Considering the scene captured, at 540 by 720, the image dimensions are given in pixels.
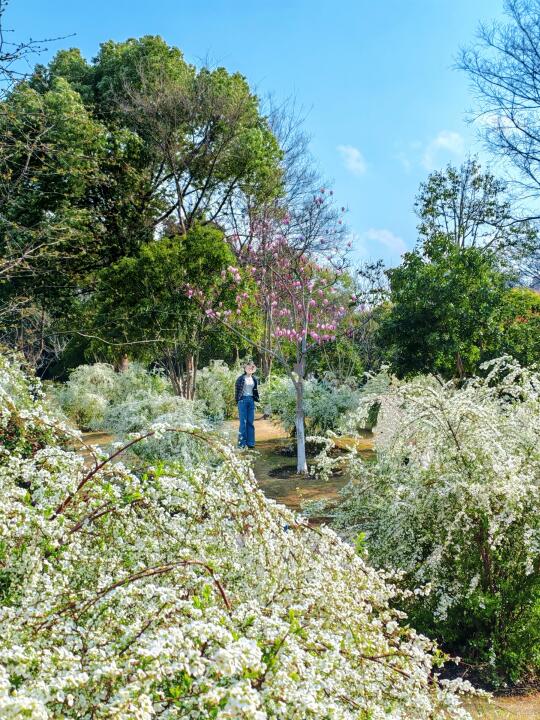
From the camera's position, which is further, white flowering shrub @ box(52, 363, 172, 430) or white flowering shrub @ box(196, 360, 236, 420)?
white flowering shrub @ box(196, 360, 236, 420)

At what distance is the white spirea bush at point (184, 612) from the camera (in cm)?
168

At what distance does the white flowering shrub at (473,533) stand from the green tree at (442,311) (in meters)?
5.45

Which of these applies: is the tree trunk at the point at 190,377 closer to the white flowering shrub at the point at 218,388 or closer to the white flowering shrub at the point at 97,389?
the white flowering shrub at the point at 97,389

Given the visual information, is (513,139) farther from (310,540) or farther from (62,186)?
(310,540)

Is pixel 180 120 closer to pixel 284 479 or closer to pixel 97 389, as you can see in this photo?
pixel 97 389

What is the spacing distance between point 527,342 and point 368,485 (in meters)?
8.11

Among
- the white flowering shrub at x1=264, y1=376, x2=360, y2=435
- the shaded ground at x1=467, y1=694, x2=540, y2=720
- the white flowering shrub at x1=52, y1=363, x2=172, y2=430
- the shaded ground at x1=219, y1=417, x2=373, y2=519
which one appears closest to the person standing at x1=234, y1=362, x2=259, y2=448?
the shaded ground at x1=219, y1=417, x2=373, y2=519

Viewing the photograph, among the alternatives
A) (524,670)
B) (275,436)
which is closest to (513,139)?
(275,436)

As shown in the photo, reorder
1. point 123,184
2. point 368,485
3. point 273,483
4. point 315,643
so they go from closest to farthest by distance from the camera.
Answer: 1. point 315,643
2. point 368,485
3. point 273,483
4. point 123,184

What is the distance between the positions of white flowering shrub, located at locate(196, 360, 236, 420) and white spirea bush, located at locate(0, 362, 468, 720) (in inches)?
495

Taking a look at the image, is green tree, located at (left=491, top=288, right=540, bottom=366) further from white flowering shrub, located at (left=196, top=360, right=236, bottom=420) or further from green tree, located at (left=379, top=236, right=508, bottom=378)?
white flowering shrub, located at (left=196, top=360, right=236, bottom=420)

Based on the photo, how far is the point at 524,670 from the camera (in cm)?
425

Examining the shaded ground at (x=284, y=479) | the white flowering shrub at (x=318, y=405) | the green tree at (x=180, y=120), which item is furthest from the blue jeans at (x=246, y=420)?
the green tree at (x=180, y=120)

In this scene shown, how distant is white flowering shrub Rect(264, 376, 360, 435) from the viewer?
40.4 feet
